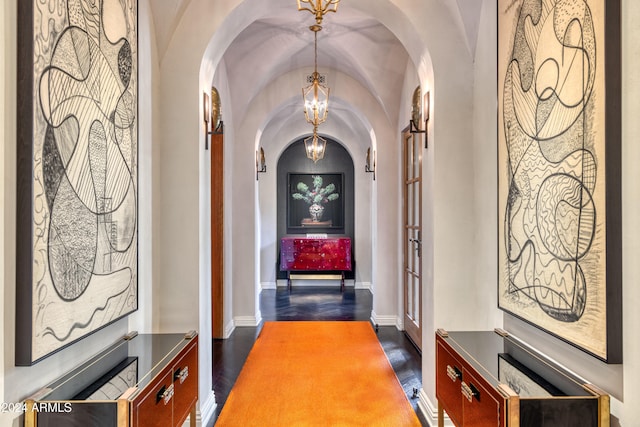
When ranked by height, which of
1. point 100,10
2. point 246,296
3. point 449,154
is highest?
point 100,10

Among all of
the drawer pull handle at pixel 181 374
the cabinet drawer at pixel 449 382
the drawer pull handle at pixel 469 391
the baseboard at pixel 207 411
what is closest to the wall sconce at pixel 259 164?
the baseboard at pixel 207 411

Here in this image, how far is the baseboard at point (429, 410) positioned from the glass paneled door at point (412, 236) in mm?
1408

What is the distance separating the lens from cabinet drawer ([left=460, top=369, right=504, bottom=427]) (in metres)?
1.63

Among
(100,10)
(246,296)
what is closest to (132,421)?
(100,10)

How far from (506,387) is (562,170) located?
0.88m

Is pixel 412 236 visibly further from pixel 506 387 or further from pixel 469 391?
pixel 506 387

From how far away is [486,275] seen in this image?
2.88 meters

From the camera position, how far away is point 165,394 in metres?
1.90

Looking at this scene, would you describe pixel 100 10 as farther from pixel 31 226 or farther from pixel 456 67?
pixel 456 67

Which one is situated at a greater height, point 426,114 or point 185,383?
point 426,114

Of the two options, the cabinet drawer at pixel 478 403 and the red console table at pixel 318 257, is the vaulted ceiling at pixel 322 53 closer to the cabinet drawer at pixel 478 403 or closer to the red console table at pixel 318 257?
the cabinet drawer at pixel 478 403

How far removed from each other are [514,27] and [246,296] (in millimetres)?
4565

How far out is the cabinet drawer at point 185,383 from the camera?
2.08 m

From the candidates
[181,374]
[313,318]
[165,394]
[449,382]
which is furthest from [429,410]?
[313,318]
